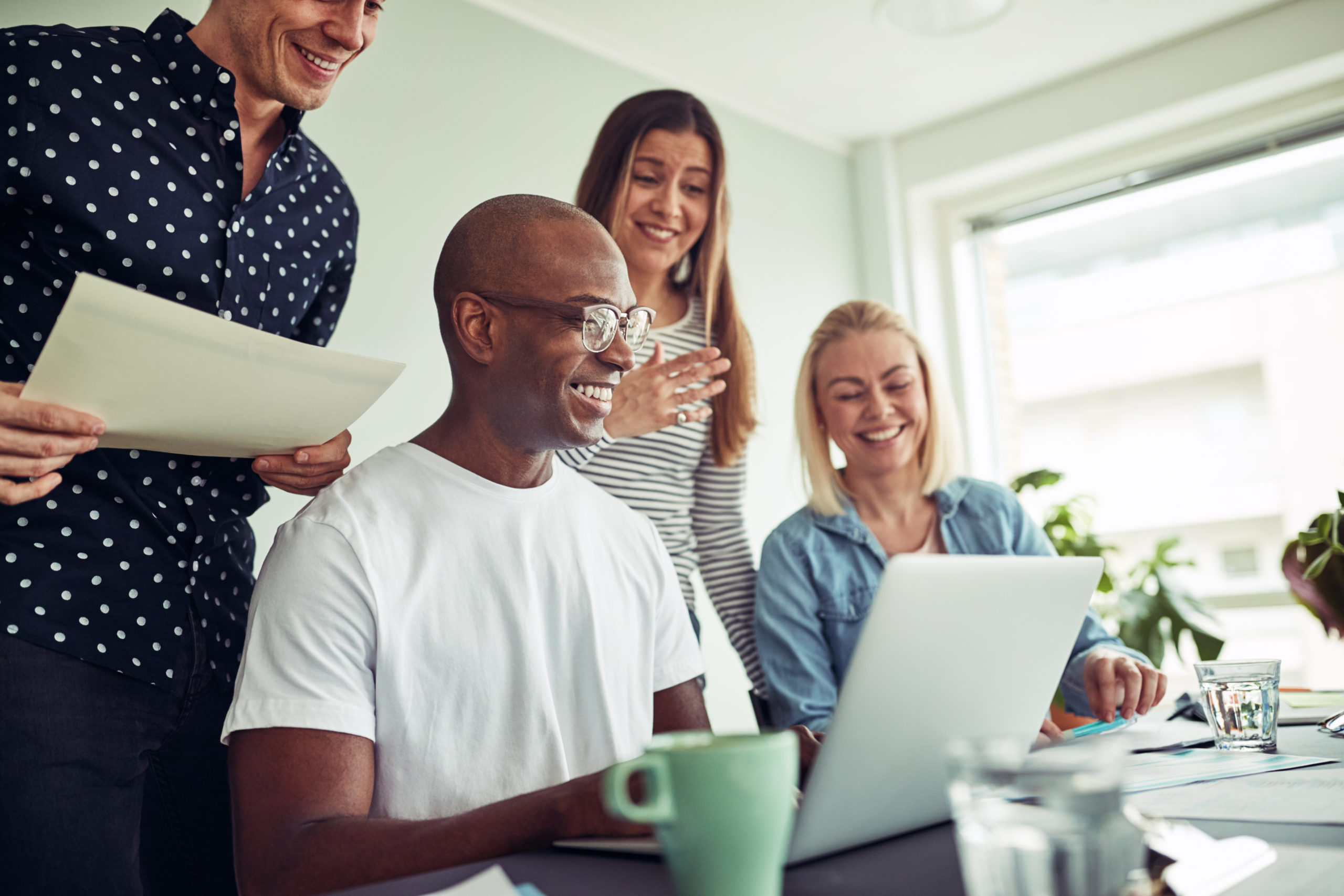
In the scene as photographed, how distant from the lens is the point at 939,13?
308 centimetres

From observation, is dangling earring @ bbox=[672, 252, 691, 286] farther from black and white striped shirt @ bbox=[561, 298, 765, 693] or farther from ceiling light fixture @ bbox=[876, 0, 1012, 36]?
ceiling light fixture @ bbox=[876, 0, 1012, 36]

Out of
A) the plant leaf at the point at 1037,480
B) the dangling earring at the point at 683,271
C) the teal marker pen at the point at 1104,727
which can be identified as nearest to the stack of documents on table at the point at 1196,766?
the teal marker pen at the point at 1104,727

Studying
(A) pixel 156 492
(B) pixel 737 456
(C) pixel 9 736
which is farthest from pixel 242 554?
(B) pixel 737 456

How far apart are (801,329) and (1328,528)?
2.50 metres

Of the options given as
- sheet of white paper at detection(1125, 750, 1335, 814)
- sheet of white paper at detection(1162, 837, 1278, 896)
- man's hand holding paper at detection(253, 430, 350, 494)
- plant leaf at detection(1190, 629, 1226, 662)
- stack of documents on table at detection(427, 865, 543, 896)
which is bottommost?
plant leaf at detection(1190, 629, 1226, 662)

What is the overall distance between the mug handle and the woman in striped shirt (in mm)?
1280

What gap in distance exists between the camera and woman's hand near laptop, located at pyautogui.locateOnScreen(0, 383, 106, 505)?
94cm

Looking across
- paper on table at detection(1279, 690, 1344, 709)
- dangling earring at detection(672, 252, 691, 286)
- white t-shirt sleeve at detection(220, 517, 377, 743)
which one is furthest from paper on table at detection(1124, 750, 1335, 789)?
dangling earring at detection(672, 252, 691, 286)

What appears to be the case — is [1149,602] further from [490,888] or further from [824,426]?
[490,888]

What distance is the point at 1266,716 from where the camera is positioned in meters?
1.07

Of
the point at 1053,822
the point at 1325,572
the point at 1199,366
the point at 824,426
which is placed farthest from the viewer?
the point at 1199,366

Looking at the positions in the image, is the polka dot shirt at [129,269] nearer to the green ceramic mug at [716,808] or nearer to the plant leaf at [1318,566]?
the green ceramic mug at [716,808]

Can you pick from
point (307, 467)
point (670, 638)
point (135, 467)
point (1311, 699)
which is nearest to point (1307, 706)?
point (1311, 699)

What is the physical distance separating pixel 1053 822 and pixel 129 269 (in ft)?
3.83
